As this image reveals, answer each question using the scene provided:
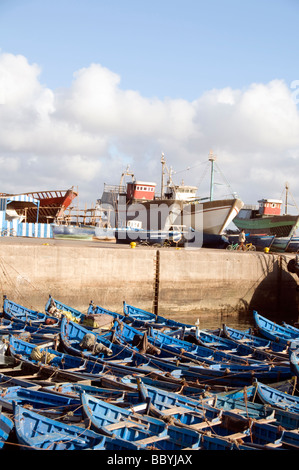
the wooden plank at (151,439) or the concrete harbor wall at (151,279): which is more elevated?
the concrete harbor wall at (151,279)

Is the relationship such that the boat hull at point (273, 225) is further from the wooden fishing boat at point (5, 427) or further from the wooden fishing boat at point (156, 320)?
the wooden fishing boat at point (5, 427)

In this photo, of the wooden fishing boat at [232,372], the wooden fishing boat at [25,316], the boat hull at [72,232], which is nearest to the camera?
the wooden fishing boat at [232,372]

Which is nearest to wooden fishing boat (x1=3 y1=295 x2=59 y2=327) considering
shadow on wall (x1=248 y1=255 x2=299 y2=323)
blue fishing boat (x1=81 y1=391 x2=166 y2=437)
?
blue fishing boat (x1=81 y1=391 x2=166 y2=437)

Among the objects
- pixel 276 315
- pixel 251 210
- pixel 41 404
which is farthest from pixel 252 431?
pixel 251 210

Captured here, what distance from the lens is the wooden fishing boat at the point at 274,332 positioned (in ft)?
60.5

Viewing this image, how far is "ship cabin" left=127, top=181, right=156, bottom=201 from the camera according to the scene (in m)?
51.9

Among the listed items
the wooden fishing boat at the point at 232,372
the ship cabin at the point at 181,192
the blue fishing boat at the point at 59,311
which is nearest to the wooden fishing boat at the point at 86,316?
the blue fishing boat at the point at 59,311

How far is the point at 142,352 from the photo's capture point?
1499 centimetres

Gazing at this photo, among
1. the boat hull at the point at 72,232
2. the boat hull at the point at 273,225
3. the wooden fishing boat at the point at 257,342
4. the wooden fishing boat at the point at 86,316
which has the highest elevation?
the boat hull at the point at 273,225

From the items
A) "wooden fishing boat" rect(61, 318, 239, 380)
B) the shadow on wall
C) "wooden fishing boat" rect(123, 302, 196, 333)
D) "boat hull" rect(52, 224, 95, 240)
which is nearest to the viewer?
"wooden fishing boat" rect(61, 318, 239, 380)

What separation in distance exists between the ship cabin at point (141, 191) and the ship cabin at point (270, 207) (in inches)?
590

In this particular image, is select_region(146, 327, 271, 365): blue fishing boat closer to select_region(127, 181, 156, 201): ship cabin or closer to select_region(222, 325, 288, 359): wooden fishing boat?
select_region(222, 325, 288, 359): wooden fishing boat

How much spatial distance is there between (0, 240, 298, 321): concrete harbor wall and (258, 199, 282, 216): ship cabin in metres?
28.5

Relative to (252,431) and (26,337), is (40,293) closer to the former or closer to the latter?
(26,337)
